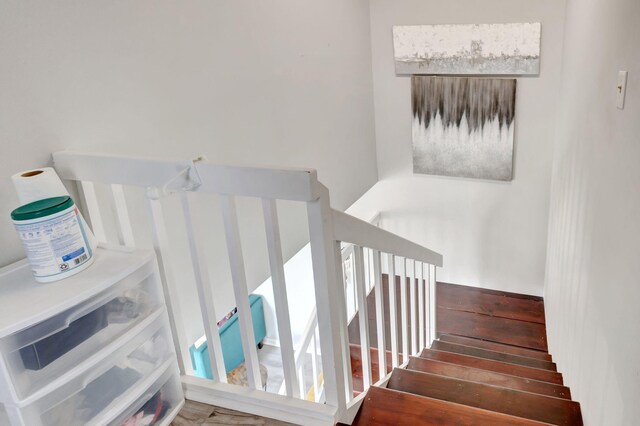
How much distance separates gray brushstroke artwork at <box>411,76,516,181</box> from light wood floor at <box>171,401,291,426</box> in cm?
339

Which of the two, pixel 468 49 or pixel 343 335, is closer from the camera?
pixel 343 335

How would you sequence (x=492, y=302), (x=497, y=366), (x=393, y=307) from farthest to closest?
1. (x=492, y=302)
2. (x=497, y=366)
3. (x=393, y=307)

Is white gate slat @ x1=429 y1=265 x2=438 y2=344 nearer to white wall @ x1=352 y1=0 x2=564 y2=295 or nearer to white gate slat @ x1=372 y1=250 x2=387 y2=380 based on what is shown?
white wall @ x1=352 y1=0 x2=564 y2=295

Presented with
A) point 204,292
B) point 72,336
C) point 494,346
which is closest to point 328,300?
point 204,292

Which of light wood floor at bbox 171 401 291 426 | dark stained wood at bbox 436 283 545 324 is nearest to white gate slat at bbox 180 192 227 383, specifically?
light wood floor at bbox 171 401 291 426

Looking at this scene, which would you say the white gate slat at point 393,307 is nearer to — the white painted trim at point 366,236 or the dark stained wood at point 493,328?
the white painted trim at point 366,236

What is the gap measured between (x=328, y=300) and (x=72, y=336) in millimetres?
665

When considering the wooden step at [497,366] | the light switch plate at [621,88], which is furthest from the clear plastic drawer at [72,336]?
the wooden step at [497,366]

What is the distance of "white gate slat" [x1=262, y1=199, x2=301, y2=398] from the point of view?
1.46 meters

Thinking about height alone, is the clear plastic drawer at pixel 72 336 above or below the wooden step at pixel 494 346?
above

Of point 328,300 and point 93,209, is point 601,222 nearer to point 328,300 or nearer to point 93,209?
point 328,300

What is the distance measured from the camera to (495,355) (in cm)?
363

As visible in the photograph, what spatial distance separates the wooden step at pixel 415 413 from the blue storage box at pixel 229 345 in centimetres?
74

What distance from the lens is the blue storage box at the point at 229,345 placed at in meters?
2.54
